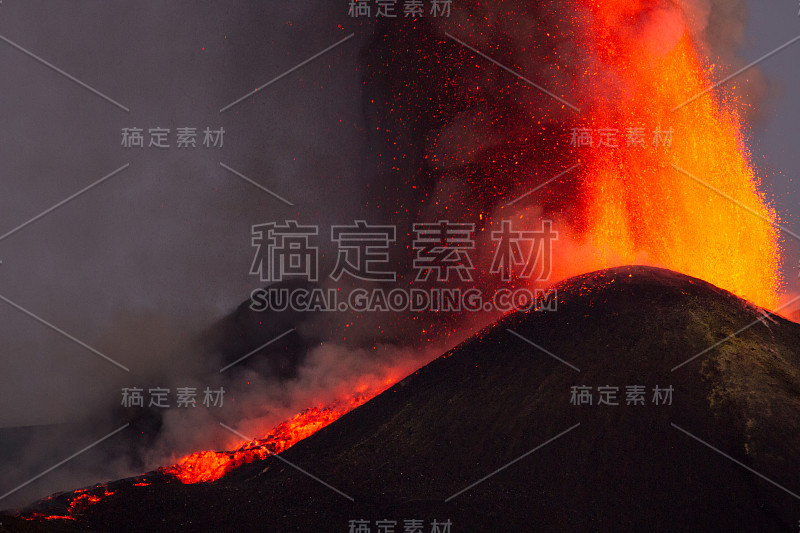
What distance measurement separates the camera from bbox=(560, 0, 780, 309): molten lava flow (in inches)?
787

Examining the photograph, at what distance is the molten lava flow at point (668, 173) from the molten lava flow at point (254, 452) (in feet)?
33.6

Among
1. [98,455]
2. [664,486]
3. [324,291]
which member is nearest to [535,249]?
[324,291]

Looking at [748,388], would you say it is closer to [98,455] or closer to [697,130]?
[697,130]

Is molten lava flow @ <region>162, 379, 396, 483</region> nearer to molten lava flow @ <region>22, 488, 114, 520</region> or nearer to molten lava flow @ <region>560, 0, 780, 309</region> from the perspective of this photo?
molten lava flow @ <region>22, 488, 114, 520</region>

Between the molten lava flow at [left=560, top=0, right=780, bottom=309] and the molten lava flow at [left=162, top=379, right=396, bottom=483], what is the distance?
403 inches

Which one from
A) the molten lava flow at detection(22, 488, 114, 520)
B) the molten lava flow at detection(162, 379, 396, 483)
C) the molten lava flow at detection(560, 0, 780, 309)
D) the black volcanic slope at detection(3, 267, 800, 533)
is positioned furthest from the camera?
the molten lava flow at detection(560, 0, 780, 309)

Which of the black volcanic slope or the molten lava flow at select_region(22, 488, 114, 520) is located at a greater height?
the black volcanic slope

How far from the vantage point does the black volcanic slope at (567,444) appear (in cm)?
909

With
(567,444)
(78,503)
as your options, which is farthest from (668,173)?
(78,503)

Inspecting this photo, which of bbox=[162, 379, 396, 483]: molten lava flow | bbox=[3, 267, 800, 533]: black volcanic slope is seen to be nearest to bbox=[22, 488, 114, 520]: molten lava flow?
bbox=[3, 267, 800, 533]: black volcanic slope

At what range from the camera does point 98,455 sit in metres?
24.0

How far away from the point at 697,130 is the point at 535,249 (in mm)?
6905

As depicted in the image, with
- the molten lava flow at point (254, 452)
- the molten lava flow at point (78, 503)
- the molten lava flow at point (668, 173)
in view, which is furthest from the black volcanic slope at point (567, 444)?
the molten lava flow at point (668, 173)

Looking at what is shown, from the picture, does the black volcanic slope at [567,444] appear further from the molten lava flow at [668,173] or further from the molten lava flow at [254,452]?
the molten lava flow at [668,173]
